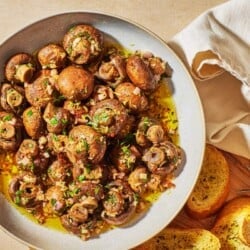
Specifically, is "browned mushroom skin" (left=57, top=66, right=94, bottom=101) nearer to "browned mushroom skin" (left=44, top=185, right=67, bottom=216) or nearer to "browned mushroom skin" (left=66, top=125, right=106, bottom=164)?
"browned mushroom skin" (left=66, top=125, right=106, bottom=164)

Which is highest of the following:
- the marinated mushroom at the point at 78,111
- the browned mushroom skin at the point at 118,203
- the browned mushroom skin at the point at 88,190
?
the marinated mushroom at the point at 78,111

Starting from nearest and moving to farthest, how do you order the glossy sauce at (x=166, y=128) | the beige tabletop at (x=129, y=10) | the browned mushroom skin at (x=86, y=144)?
1. the browned mushroom skin at (x=86, y=144)
2. the glossy sauce at (x=166, y=128)
3. the beige tabletop at (x=129, y=10)

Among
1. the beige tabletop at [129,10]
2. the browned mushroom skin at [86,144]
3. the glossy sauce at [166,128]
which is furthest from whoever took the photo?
the beige tabletop at [129,10]

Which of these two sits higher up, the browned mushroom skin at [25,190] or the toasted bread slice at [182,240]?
the browned mushroom skin at [25,190]

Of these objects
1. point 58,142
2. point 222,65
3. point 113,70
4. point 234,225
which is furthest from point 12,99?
point 234,225

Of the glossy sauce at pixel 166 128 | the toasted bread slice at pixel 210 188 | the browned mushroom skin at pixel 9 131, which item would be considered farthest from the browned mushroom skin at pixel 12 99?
the toasted bread slice at pixel 210 188

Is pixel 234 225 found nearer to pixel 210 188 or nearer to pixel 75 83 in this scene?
pixel 210 188

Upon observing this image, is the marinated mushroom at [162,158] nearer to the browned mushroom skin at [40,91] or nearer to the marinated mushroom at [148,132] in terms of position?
the marinated mushroom at [148,132]
